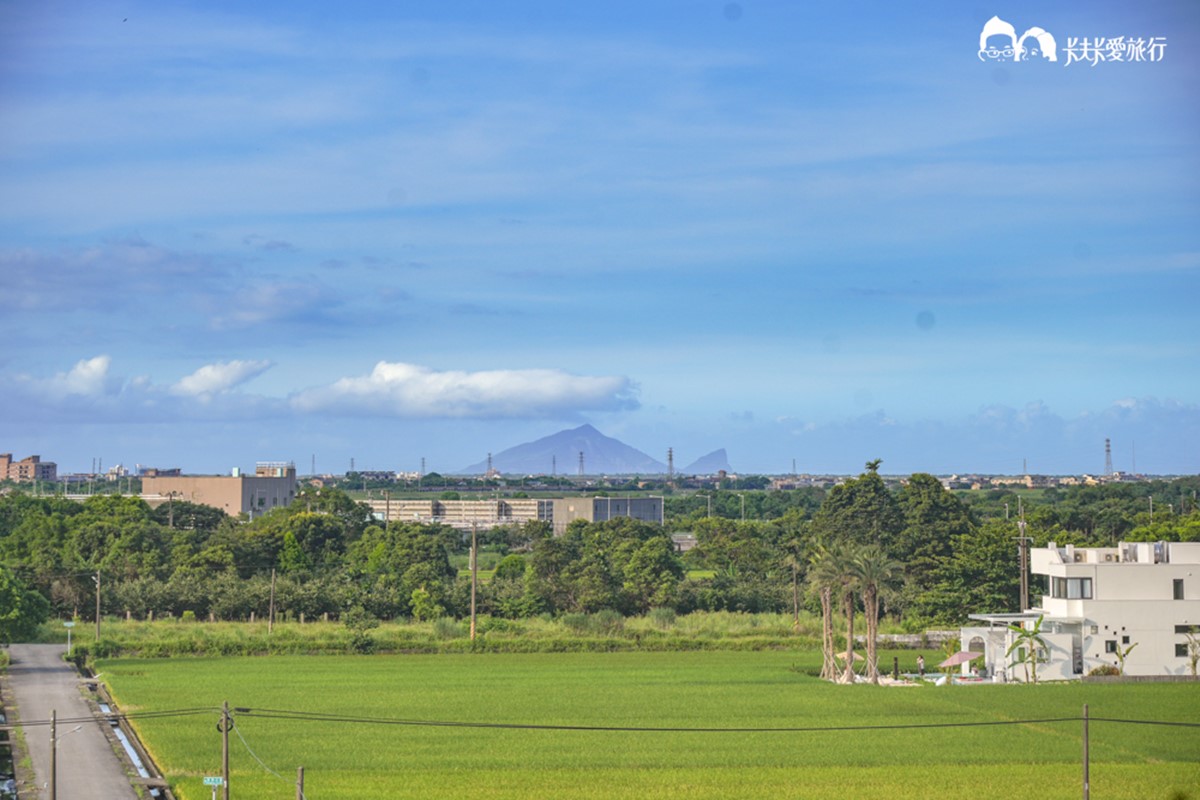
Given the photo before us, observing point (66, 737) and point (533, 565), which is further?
point (533, 565)

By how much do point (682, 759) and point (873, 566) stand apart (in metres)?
18.7

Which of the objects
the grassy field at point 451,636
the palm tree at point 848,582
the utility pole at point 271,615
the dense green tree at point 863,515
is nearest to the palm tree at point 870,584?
the palm tree at point 848,582

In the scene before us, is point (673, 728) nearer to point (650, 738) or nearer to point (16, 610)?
point (650, 738)

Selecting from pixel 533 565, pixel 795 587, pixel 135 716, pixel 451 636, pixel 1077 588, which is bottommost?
pixel 451 636

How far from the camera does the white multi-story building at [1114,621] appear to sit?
47656 mm

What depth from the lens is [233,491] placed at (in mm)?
133750

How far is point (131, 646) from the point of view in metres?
55.8

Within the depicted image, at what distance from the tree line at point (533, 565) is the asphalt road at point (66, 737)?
3850 mm

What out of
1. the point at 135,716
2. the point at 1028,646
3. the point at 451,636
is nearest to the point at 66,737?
the point at 135,716

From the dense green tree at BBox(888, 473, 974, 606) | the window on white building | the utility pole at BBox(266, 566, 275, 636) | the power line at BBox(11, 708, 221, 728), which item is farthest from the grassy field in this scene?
the power line at BBox(11, 708, 221, 728)

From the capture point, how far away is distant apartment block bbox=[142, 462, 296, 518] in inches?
5251

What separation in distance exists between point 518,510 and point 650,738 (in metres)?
138

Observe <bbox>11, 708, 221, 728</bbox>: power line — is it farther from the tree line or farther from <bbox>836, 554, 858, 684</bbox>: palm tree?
<bbox>836, 554, 858, 684</bbox>: palm tree

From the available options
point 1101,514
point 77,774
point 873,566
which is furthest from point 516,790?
point 1101,514
